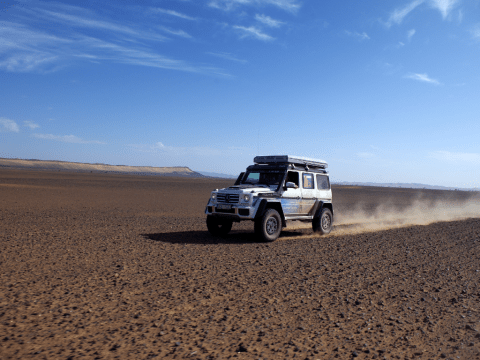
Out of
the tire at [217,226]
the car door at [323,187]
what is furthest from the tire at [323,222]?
the tire at [217,226]

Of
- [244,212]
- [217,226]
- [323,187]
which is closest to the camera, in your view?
[244,212]

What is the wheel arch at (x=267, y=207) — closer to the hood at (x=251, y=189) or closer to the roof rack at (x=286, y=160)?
the hood at (x=251, y=189)

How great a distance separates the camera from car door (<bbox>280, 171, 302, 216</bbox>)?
38.2ft

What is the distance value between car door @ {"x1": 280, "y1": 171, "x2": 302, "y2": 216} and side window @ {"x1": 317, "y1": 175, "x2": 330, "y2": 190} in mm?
1337

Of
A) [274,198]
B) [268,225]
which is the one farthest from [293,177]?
[268,225]

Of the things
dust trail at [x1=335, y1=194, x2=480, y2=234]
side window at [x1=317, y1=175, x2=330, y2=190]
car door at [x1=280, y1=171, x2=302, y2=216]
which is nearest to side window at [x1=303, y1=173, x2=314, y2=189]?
car door at [x1=280, y1=171, x2=302, y2=216]

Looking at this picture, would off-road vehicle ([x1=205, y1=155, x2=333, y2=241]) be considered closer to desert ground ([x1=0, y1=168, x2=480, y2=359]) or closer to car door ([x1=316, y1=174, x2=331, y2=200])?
car door ([x1=316, y1=174, x2=331, y2=200])

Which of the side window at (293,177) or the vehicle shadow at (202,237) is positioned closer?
the vehicle shadow at (202,237)

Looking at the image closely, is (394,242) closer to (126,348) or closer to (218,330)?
(218,330)

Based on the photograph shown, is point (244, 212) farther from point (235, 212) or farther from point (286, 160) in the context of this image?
point (286, 160)

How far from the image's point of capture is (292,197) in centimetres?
1191

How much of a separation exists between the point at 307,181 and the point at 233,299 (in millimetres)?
7629

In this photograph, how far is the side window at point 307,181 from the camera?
12.6 metres

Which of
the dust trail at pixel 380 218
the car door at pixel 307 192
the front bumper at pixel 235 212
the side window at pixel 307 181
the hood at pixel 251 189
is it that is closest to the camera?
the front bumper at pixel 235 212
